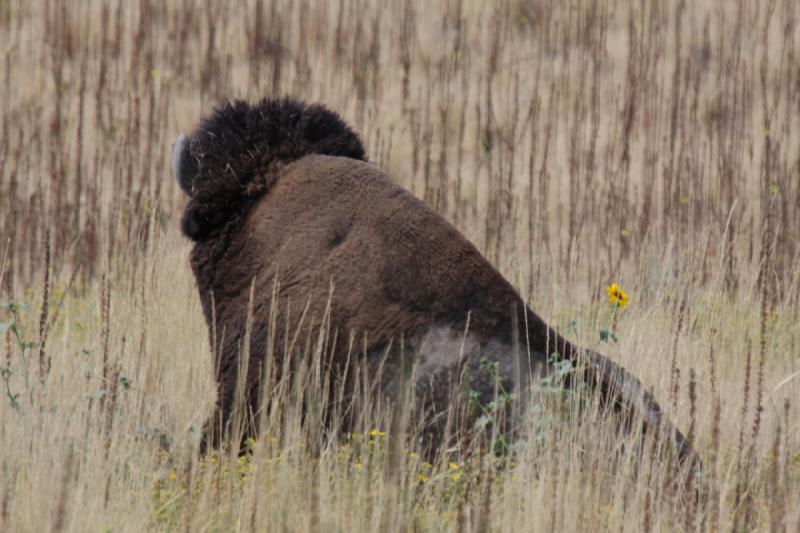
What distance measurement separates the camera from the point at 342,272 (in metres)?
3.88

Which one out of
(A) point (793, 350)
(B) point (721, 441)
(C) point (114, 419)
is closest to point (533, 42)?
(A) point (793, 350)

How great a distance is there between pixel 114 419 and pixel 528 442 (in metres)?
1.25

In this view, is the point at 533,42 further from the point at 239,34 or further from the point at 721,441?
the point at 721,441

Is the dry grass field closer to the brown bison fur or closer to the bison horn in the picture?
the brown bison fur

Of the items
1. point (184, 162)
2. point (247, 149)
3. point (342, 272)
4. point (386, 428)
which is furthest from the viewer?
point (184, 162)

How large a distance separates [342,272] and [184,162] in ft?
2.90

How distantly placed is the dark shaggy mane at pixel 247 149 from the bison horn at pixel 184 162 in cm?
3

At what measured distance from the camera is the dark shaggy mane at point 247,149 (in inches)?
165

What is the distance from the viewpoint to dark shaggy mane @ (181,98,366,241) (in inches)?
165

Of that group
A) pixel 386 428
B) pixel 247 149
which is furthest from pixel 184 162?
pixel 386 428

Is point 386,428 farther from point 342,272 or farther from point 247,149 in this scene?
point 247,149

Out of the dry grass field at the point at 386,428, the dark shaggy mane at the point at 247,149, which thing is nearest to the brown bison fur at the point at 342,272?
the dark shaggy mane at the point at 247,149

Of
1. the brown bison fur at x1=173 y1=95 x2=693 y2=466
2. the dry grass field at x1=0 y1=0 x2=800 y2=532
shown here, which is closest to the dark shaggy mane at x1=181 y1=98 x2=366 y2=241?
the brown bison fur at x1=173 y1=95 x2=693 y2=466

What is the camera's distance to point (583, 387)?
366 cm
